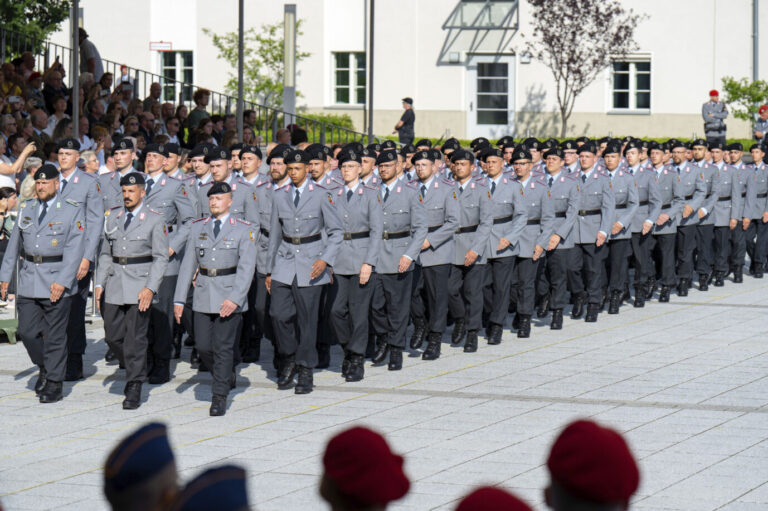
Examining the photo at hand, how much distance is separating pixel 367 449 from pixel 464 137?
114 ft

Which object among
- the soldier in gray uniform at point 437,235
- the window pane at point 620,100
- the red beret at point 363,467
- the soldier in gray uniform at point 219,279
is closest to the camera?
the red beret at point 363,467

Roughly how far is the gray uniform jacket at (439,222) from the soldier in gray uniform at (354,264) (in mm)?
1263

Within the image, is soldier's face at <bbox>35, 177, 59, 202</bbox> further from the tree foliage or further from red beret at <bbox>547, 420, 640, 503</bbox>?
the tree foliage

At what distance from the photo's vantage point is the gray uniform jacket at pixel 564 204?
14594mm

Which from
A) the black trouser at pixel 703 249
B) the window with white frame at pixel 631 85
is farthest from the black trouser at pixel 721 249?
the window with white frame at pixel 631 85

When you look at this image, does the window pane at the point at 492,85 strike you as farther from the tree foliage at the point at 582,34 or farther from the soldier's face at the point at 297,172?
the soldier's face at the point at 297,172

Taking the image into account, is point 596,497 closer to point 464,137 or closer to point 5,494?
point 5,494

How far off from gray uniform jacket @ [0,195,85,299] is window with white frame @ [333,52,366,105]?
27783 millimetres

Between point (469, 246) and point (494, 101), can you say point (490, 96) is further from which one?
point (469, 246)

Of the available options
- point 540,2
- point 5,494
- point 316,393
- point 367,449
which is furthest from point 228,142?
point 540,2

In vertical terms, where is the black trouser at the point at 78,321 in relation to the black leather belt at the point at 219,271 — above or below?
below

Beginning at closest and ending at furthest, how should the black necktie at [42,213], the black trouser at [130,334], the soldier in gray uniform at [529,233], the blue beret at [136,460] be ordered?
the blue beret at [136,460] < the black trouser at [130,334] < the black necktie at [42,213] < the soldier in gray uniform at [529,233]

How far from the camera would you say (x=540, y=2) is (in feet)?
115

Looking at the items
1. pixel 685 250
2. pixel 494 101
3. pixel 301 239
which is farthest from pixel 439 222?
pixel 494 101
